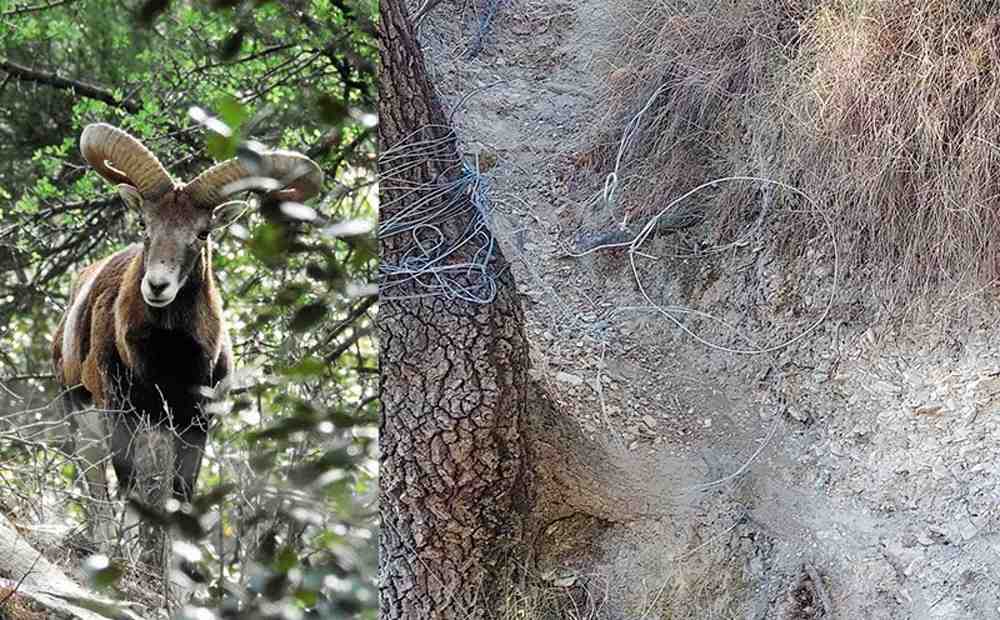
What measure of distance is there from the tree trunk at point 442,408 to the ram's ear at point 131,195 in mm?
1534

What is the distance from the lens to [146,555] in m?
3.40

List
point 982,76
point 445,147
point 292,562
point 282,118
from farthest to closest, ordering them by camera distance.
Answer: point 282,118, point 445,147, point 982,76, point 292,562

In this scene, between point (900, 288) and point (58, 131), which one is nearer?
point (900, 288)

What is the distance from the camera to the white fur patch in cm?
508

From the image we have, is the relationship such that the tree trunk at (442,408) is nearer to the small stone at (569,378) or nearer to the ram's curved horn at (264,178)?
the small stone at (569,378)

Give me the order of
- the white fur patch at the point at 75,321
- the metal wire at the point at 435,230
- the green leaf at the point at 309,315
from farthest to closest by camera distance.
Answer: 1. the white fur patch at the point at 75,321
2. the metal wire at the point at 435,230
3. the green leaf at the point at 309,315

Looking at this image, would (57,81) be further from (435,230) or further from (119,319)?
(435,230)

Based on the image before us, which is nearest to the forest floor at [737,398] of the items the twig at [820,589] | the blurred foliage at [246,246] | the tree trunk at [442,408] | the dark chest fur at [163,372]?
the twig at [820,589]

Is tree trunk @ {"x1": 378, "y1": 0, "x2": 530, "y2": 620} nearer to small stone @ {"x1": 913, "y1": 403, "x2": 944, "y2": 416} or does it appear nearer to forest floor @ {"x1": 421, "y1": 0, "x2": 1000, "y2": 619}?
forest floor @ {"x1": 421, "y1": 0, "x2": 1000, "y2": 619}

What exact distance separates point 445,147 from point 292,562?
78.2 inches

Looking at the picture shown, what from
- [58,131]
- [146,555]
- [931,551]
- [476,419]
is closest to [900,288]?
[931,551]

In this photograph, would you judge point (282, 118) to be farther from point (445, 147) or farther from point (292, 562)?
point (292, 562)

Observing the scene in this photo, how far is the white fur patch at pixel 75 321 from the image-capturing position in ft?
16.7

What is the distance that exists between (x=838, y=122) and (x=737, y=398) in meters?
0.79
